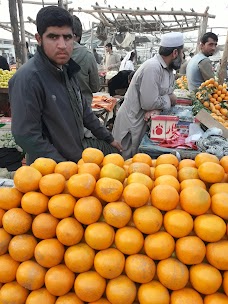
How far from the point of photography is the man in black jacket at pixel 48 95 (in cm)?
207

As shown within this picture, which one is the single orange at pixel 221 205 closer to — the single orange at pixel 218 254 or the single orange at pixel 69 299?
the single orange at pixel 218 254

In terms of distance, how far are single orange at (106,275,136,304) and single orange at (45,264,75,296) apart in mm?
170

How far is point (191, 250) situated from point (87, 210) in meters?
0.46

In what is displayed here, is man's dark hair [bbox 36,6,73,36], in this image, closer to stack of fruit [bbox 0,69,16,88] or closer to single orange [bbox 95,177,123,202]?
single orange [bbox 95,177,123,202]

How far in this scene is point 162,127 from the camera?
10.3 feet

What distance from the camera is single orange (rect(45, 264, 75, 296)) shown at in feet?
3.82

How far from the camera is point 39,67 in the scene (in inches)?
84.6

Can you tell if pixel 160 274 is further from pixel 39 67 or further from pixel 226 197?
pixel 39 67

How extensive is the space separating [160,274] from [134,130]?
2.71 metres

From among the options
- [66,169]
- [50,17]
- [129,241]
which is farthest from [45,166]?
[50,17]

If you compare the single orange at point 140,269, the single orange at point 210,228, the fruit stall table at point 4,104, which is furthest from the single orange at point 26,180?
the fruit stall table at point 4,104

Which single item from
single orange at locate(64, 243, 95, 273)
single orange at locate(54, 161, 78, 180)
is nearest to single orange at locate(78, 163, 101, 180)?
single orange at locate(54, 161, 78, 180)

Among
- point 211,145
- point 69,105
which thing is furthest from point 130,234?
point 211,145

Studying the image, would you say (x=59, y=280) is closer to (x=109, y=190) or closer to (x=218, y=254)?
(x=109, y=190)
